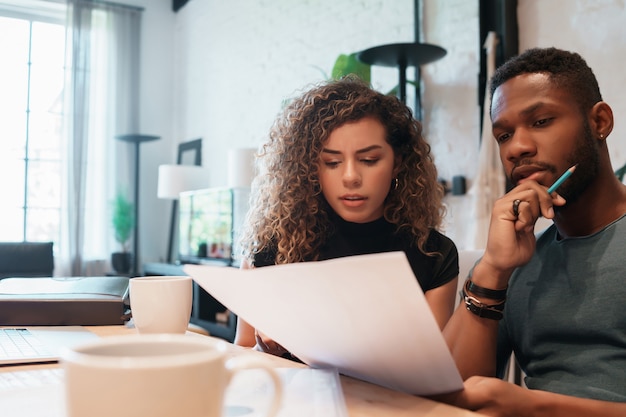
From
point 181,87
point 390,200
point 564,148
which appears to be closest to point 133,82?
point 181,87

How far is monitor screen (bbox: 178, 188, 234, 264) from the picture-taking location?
12.4 feet

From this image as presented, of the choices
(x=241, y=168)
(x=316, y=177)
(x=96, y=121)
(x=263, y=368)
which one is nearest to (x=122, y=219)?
(x=96, y=121)

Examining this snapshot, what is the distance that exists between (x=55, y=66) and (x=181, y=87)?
42.4 inches

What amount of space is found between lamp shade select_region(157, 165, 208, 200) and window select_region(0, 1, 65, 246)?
102cm

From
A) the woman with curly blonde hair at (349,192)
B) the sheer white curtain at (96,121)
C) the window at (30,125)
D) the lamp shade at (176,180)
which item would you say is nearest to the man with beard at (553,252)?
the woman with curly blonde hair at (349,192)

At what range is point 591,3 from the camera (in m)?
2.11

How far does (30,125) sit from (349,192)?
4.41 metres

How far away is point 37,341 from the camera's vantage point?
85 centimetres

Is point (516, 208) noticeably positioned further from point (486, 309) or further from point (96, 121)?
point (96, 121)

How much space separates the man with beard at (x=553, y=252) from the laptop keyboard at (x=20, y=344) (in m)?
0.60

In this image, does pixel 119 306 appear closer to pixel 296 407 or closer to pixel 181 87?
pixel 296 407

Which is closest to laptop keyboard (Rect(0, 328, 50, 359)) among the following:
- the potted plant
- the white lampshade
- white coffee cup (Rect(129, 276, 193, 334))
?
white coffee cup (Rect(129, 276, 193, 334))

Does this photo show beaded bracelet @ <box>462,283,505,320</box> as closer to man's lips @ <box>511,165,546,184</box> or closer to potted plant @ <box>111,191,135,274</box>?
man's lips @ <box>511,165,546,184</box>

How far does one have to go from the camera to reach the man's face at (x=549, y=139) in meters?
0.89
